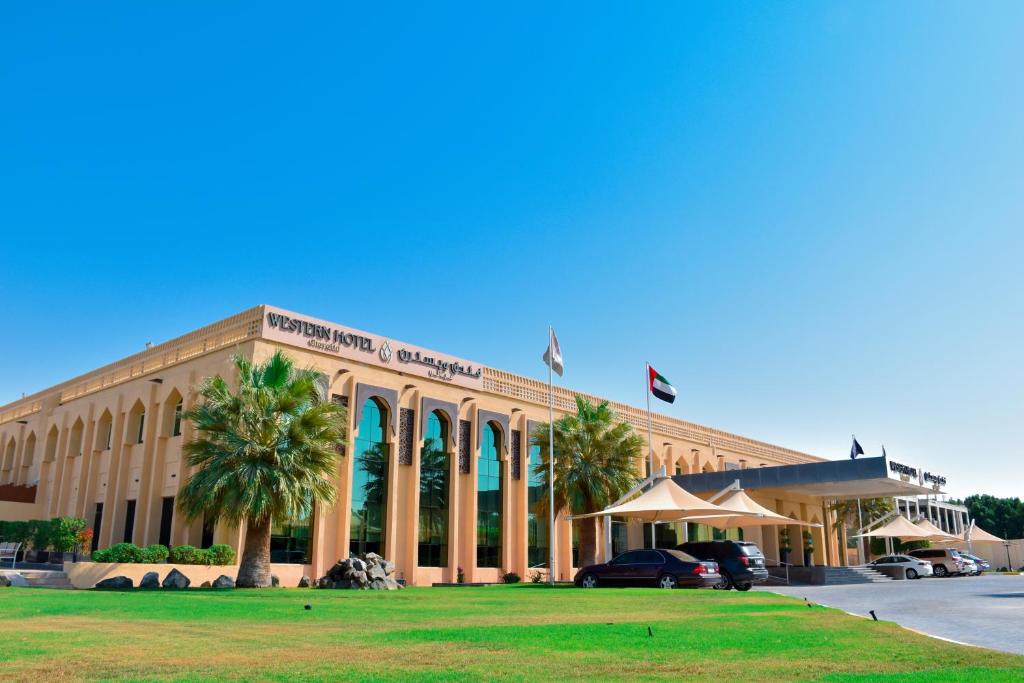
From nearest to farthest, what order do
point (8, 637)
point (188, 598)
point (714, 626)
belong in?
point (8, 637)
point (714, 626)
point (188, 598)

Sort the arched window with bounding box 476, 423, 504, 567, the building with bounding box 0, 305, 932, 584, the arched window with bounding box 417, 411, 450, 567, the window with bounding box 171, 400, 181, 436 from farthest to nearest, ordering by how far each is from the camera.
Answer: the arched window with bounding box 476, 423, 504, 567, the arched window with bounding box 417, 411, 450, 567, the window with bounding box 171, 400, 181, 436, the building with bounding box 0, 305, 932, 584

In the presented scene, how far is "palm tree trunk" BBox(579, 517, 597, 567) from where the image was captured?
36.2 m

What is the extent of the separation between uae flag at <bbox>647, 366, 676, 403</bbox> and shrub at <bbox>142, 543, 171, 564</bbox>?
23073mm

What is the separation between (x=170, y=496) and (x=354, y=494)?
7.34m

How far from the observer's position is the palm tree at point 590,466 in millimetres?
35875

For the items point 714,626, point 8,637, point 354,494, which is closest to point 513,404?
point 354,494

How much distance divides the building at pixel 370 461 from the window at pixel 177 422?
10 centimetres

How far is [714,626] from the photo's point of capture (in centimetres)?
1263

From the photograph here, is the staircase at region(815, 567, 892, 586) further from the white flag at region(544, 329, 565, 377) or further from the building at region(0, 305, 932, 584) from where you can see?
the white flag at region(544, 329, 565, 377)

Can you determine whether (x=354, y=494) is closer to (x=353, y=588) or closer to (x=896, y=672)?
(x=353, y=588)

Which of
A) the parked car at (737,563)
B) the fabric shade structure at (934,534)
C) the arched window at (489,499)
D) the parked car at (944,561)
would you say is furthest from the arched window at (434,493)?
the fabric shade structure at (934,534)

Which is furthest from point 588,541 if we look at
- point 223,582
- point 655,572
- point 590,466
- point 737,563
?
point 223,582

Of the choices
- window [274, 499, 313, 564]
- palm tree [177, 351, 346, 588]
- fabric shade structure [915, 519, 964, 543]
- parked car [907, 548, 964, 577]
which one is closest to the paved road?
palm tree [177, 351, 346, 588]

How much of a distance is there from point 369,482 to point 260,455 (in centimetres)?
872
